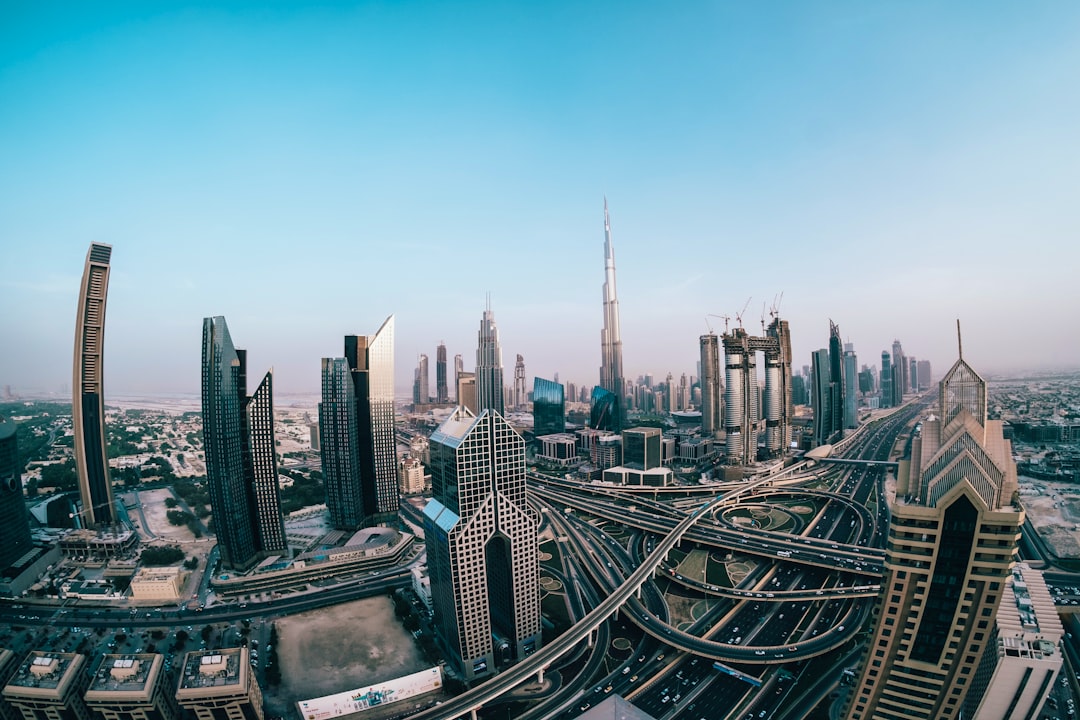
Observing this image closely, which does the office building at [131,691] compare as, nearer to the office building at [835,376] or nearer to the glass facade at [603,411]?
the glass facade at [603,411]

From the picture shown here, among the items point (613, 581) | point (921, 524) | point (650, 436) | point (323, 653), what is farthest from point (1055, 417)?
point (323, 653)

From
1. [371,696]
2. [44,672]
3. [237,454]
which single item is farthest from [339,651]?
[237,454]

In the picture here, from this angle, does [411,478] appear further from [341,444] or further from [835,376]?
[835,376]

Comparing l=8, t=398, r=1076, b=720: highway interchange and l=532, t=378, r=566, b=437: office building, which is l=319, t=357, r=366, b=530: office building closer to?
l=8, t=398, r=1076, b=720: highway interchange

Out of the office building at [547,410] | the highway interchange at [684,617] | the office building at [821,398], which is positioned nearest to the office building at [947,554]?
the highway interchange at [684,617]

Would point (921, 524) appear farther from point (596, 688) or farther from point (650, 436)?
point (650, 436)

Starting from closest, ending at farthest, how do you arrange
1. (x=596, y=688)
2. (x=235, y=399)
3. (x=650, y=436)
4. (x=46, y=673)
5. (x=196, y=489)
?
(x=46, y=673) → (x=596, y=688) → (x=235, y=399) → (x=196, y=489) → (x=650, y=436)
